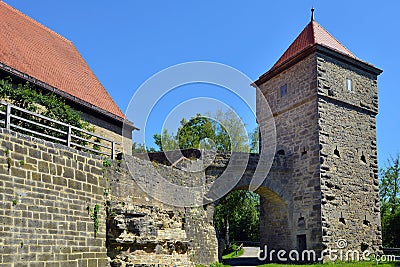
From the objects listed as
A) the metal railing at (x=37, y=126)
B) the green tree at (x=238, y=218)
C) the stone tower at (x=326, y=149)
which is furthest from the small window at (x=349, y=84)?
the green tree at (x=238, y=218)

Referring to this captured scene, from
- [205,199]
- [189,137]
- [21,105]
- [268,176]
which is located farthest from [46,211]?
[189,137]

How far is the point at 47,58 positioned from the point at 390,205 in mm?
22033

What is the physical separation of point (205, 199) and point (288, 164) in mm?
4406

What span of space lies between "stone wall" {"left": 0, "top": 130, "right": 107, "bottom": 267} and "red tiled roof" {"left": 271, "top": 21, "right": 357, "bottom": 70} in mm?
11792

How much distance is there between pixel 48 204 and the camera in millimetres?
9789

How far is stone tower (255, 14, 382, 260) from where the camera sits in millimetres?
18328

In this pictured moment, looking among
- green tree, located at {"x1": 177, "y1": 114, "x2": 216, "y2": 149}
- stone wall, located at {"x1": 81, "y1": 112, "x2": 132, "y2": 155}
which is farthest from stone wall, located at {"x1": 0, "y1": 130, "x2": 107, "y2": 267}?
green tree, located at {"x1": 177, "y1": 114, "x2": 216, "y2": 149}

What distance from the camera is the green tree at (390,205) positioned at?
24.3 meters

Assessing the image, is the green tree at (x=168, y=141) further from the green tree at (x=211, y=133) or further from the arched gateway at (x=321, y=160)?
the arched gateway at (x=321, y=160)

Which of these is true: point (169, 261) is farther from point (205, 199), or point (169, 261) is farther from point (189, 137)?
point (189, 137)

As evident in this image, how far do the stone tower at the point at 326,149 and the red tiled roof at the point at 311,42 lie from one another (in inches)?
2.5

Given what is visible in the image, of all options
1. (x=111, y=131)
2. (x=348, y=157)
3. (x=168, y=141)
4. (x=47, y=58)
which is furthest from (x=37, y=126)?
(x=168, y=141)

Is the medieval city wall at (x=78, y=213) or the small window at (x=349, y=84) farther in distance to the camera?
the small window at (x=349, y=84)

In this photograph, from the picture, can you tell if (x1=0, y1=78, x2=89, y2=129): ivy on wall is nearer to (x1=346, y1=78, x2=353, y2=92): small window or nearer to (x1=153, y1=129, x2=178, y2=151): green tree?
(x1=346, y1=78, x2=353, y2=92): small window
